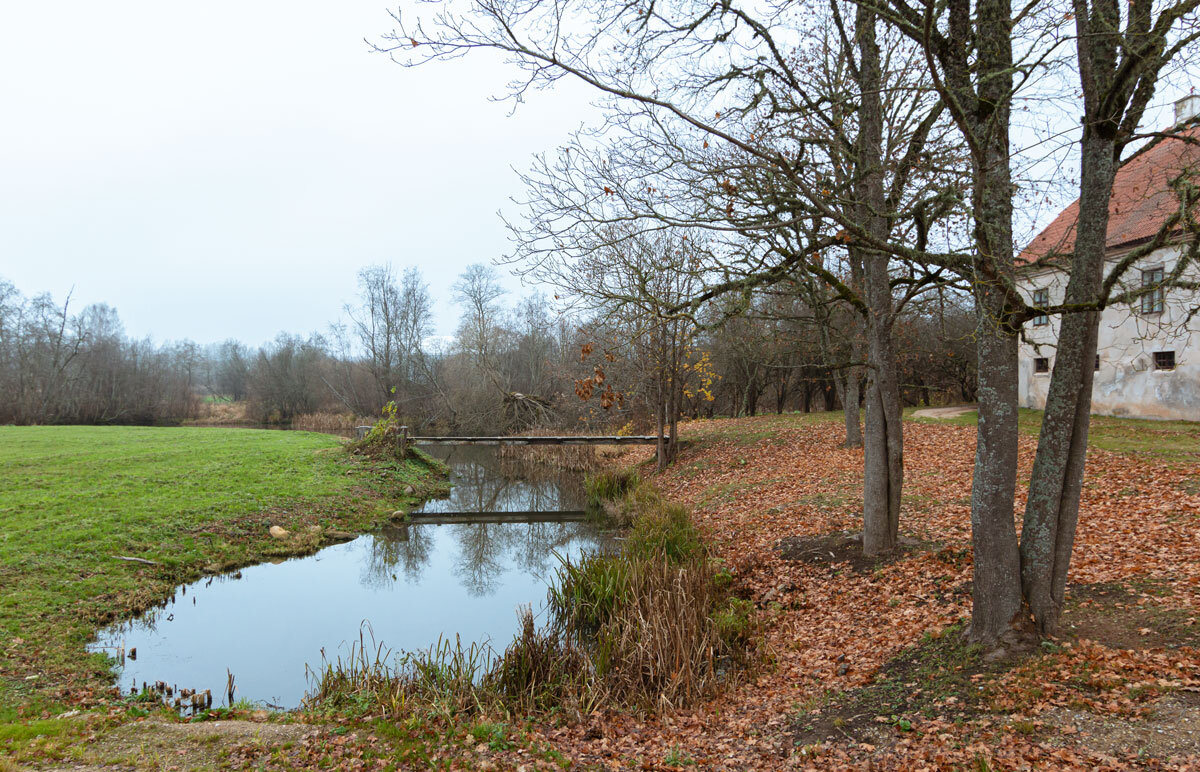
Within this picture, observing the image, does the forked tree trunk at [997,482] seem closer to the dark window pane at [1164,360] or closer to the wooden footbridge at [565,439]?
the wooden footbridge at [565,439]

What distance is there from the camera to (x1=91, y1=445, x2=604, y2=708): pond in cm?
748

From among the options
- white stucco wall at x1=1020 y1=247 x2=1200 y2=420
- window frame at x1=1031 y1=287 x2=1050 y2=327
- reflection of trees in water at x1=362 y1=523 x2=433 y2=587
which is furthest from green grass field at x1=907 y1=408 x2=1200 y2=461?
reflection of trees in water at x1=362 y1=523 x2=433 y2=587

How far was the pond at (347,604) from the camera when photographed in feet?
24.5

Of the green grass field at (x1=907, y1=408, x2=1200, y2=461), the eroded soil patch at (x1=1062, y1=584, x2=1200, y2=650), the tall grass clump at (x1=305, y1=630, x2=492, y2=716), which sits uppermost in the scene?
the green grass field at (x1=907, y1=408, x2=1200, y2=461)

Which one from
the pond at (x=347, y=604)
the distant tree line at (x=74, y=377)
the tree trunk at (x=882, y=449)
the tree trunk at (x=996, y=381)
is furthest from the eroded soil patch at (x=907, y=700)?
the distant tree line at (x=74, y=377)

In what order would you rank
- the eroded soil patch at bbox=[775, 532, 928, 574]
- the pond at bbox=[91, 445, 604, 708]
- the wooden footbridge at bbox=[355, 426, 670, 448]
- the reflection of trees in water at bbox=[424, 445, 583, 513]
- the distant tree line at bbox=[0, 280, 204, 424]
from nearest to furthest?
the pond at bbox=[91, 445, 604, 708] < the eroded soil patch at bbox=[775, 532, 928, 574] < the reflection of trees in water at bbox=[424, 445, 583, 513] < the wooden footbridge at bbox=[355, 426, 670, 448] < the distant tree line at bbox=[0, 280, 204, 424]

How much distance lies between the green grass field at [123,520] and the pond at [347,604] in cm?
49

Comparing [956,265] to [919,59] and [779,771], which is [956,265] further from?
[919,59]

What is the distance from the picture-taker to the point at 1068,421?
4469 millimetres

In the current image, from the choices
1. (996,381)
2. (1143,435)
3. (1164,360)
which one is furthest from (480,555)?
(1164,360)

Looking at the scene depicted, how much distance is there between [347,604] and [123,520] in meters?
4.50

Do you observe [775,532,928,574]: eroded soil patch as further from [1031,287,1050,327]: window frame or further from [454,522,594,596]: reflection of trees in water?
[454,522,594,596]: reflection of trees in water

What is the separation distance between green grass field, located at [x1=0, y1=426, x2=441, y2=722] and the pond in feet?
1.60

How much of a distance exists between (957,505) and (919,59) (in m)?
6.11
